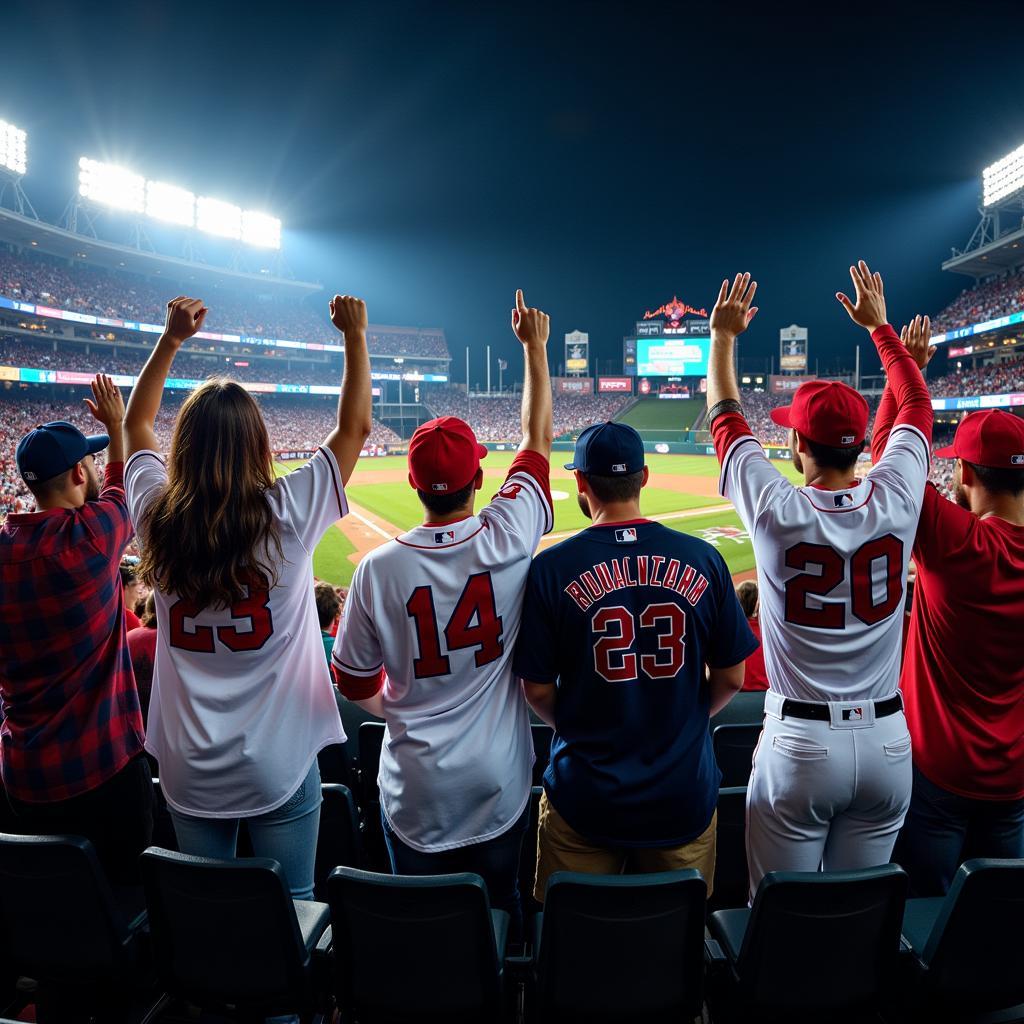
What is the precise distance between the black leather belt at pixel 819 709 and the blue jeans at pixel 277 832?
68.2 inches

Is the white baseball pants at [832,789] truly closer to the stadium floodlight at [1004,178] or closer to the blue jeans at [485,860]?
the blue jeans at [485,860]

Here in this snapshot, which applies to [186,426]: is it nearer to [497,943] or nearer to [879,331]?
[497,943]

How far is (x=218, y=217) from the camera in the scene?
51375 mm

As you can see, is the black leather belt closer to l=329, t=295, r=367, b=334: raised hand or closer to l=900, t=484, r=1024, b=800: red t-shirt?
l=900, t=484, r=1024, b=800: red t-shirt

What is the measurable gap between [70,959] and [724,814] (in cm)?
253

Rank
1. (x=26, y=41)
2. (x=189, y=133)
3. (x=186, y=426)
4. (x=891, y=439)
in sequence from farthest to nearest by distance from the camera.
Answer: (x=189, y=133)
(x=26, y=41)
(x=891, y=439)
(x=186, y=426)

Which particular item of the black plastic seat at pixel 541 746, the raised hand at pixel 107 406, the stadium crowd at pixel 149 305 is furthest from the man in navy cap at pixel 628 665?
the stadium crowd at pixel 149 305

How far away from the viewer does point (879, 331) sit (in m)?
2.88

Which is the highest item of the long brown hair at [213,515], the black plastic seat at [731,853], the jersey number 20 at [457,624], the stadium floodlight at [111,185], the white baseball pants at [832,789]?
the stadium floodlight at [111,185]

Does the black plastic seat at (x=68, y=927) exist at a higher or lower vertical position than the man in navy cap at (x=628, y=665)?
lower

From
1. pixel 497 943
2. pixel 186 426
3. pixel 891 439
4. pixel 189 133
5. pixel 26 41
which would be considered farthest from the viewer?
pixel 189 133

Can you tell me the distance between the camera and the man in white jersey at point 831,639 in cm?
218

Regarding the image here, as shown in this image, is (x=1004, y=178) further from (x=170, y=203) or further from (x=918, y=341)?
(x=170, y=203)

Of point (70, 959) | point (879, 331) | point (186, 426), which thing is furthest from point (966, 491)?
point (70, 959)
